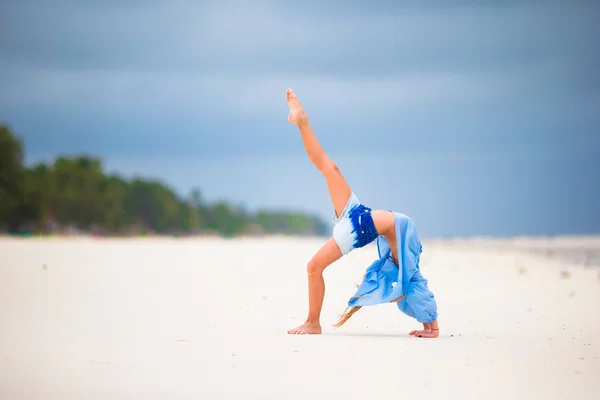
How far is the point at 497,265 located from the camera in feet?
73.9

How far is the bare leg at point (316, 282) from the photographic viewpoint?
30.1ft

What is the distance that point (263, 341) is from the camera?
28.5ft

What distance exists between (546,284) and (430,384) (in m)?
11.3

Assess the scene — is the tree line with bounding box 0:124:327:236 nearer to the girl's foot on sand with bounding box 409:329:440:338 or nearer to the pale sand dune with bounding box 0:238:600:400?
the pale sand dune with bounding box 0:238:600:400

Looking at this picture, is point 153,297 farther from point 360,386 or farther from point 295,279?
point 360,386

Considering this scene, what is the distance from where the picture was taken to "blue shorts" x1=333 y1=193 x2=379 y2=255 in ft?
29.8

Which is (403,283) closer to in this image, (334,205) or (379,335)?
(379,335)

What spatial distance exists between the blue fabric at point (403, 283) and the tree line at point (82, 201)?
52.1m

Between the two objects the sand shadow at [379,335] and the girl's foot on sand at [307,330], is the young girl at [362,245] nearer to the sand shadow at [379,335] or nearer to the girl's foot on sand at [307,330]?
the girl's foot on sand at [307,330]

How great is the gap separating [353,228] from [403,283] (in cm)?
85

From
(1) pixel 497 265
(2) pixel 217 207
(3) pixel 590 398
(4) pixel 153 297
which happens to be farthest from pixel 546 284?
(2) pixel 217 207

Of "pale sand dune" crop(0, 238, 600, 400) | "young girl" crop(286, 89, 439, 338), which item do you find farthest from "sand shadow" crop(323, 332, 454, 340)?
"young girl" crop(286, 89, 439, 338)

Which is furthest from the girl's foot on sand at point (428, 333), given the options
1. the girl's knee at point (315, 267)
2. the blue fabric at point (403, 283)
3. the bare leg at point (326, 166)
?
the bare leg at point (326, 166)

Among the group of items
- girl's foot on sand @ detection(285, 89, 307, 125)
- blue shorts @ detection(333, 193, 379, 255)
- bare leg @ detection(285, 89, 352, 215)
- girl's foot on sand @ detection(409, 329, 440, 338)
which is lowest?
girl's foot on sand @ detection(409, 329, 440, 338)
